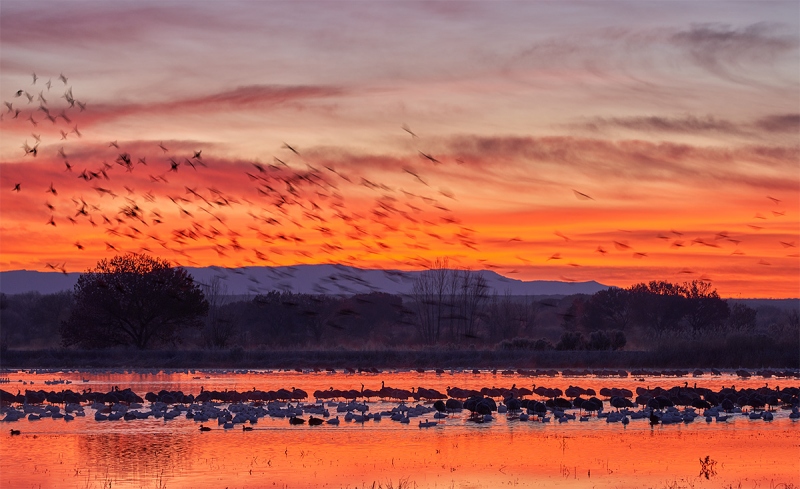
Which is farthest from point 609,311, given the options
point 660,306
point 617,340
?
point 617,340

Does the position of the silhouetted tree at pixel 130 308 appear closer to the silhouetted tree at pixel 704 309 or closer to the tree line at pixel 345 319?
A: the tree line at pixel 345 319

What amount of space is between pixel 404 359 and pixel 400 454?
35279 millimetres

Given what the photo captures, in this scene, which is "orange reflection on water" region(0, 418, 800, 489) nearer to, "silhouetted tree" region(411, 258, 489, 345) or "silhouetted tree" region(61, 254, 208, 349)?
"silhouetted tree" region(61, 254, 208, 349)

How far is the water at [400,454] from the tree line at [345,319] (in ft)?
93.5

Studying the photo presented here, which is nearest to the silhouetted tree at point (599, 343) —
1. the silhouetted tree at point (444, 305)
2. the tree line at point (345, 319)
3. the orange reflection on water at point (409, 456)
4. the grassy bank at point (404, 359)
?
the tree line at point (345, 319)

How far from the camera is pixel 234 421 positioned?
2909cm

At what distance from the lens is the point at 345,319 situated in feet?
343

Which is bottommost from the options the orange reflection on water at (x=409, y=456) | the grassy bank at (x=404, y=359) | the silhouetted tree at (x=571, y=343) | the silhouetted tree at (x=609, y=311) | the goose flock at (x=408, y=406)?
the orange reflection on water at (x=409, y=456)

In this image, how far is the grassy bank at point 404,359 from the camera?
55.9 metres

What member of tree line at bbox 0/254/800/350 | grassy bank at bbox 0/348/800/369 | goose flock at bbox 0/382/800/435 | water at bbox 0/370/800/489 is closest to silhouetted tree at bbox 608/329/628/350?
tree line at bbox 0/254/800/350

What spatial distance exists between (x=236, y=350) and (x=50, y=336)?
46529mm

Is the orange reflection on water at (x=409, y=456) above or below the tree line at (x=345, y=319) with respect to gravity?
below

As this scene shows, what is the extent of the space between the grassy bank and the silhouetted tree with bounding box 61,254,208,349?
587cm

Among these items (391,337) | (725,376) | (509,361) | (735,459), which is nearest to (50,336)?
(391,337)
